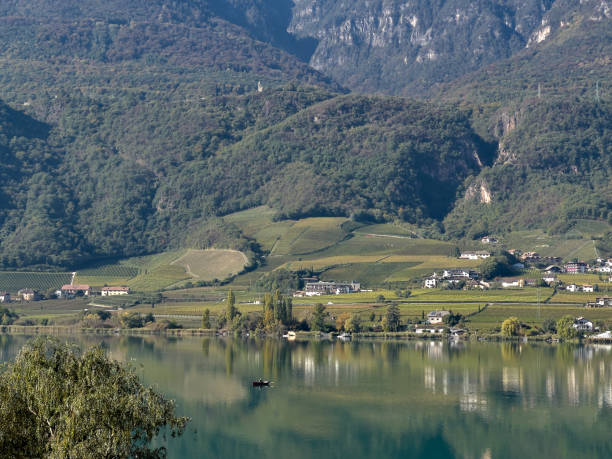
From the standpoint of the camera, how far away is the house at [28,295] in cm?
16988

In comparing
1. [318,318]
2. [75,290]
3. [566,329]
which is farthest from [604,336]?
[75,290]

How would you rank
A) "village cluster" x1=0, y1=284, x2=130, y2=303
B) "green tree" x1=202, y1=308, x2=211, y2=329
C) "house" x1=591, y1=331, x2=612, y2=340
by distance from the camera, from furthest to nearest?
"village cluster" x1=0, y1=284, x2=130, y2=303, "green tree" x1=202, y1=308, x2=211, y2=329, "house" x1=591, y1=331, x2=612, y2=340

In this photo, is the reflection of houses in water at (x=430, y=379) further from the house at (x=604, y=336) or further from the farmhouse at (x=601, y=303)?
the farmhouse at (x=601, y=303)

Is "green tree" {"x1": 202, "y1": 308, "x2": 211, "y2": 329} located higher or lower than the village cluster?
lower

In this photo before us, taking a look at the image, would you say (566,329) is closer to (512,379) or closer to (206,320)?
(512,379)

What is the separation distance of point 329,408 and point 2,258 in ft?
459

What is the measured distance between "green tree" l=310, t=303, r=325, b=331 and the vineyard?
6283cm

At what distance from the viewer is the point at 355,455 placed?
195ft

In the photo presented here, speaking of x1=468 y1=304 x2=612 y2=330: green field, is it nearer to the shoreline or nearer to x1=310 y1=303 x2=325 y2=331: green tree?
the shoreline

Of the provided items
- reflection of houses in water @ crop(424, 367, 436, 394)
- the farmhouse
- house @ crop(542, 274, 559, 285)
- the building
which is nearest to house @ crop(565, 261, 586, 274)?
house @ crop(542, 274, 559, 285)

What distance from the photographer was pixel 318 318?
132250mm

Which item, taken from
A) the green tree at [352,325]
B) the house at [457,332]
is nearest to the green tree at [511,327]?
the house at [457,332]

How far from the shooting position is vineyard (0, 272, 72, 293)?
6973 inches

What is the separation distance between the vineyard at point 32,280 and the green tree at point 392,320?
72661 millimetres
